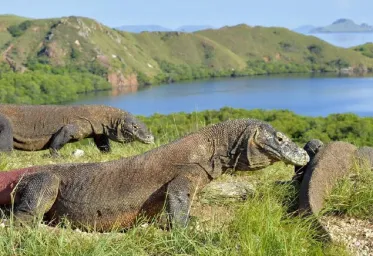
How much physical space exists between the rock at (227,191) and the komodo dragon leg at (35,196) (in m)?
1.42

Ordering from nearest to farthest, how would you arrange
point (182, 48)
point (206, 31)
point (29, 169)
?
point (29, 169), point (182, 48), point (206, 31)

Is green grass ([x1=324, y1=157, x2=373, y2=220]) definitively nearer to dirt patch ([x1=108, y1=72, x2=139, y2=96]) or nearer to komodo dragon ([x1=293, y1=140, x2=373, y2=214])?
komodo dragon ([x1=293, y1=140, x2=373, y2=214])

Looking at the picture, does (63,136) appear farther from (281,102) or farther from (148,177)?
(281,102)

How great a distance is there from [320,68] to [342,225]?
16272 centimetres

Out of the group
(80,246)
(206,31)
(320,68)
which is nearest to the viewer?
(80,246)

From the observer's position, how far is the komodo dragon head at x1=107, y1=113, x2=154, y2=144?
28.2ft

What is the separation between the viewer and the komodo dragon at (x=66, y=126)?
8344mm

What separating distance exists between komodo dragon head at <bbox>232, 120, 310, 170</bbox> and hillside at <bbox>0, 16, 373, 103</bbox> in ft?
294

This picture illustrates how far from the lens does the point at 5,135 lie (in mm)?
7965

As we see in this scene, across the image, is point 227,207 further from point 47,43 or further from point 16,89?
point 47,43

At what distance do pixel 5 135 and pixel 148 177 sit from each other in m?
4.35

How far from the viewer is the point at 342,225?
4648mm

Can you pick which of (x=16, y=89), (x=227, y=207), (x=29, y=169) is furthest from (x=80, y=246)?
(x=16, y=89)

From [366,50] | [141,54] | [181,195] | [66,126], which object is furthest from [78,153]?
[366,50]
